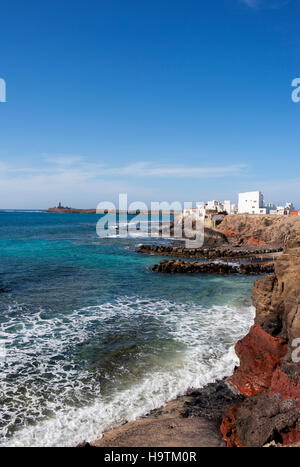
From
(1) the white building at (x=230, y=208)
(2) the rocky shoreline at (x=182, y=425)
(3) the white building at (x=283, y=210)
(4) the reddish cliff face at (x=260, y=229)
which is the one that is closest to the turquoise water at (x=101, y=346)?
(2) the rocky shoreline at (x=182, y=425)

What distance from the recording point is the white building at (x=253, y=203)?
231ft

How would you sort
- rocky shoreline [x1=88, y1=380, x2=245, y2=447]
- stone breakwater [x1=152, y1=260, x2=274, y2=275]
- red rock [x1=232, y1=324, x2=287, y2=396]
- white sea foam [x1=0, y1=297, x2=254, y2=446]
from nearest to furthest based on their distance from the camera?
rocky shoreline [x1=88, y1=380, x2=245, y2=447], white sea foam [x1=0, y1=297, x2=254, y2=446], red rock [x1=232, y1=324, x2=287, y2=396], stone breakwater [x1=152, y1=260, x2=274, y2=275]

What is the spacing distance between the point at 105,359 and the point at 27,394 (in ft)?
9.95

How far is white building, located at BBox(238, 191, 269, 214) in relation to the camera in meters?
70.4

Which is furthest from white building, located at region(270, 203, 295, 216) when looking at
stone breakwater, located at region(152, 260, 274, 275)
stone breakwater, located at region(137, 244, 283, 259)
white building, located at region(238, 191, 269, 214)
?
stone breakwater, located at region(152, 260, 274, 275)

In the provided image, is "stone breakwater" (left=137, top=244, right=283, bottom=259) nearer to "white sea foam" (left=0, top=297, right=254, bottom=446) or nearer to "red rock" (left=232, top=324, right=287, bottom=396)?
"white sea foam" (left=0, top=297, right=254, bottom=446)

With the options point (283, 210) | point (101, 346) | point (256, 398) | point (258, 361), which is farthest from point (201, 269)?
point (283, 210)

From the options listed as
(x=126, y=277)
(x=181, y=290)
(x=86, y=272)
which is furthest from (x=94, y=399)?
(x=86, y=272)

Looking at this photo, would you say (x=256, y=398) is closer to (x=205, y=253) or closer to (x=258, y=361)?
(x=258, y=361)

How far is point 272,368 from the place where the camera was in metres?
8.78

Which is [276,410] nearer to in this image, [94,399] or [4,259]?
[94,399]

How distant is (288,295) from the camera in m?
8.62

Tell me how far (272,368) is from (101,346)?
675 centimetres

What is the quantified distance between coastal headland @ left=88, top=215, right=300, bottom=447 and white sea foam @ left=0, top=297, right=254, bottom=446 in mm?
673
